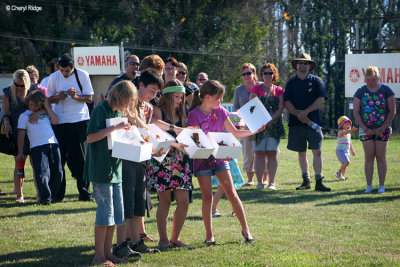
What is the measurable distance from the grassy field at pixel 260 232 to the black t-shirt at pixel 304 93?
1427 mm

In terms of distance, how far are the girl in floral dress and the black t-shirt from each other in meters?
4.68

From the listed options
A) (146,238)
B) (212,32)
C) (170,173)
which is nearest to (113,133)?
(170,173)

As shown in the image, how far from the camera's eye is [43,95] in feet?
28.5

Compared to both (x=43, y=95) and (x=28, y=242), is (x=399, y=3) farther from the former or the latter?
(x=28, y=242)

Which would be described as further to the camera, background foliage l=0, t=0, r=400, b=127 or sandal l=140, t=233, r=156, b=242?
background foliage l=0, t=0, r=400, b=127

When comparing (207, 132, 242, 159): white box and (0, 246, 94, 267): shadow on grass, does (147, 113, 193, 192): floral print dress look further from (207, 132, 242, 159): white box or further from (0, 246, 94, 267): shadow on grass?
(0, 246, 94, 267): shadow on grass

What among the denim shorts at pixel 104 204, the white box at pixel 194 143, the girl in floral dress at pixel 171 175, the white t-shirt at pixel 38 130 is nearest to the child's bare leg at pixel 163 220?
the girl in floral dress at pixel 171 175

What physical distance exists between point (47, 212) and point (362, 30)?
37.6 meters

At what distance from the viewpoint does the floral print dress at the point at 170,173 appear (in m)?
5.71

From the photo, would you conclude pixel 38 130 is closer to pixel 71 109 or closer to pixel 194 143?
pixel 71 109

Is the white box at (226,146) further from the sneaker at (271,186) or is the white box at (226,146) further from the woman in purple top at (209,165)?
the sneaker at (271,186)

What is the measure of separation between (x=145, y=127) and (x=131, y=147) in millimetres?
563

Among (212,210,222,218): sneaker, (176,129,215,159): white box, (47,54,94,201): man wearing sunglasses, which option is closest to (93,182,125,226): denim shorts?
(176,129,215,159): white box

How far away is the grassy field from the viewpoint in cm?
526
